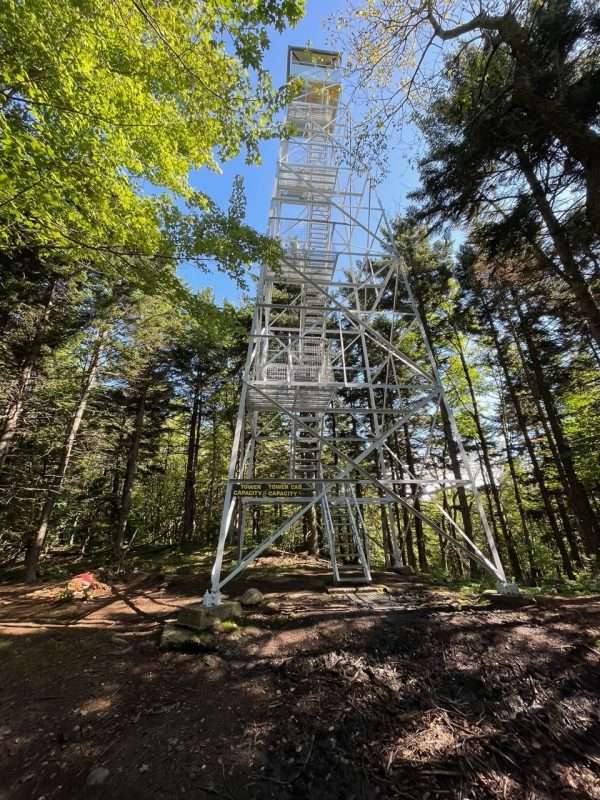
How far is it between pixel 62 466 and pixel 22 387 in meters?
2.56

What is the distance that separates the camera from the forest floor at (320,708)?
2.16m

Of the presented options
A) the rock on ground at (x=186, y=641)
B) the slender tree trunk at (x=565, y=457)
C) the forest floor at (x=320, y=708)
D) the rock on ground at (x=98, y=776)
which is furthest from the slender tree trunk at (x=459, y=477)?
the rock on ground at (x=98, y=776)

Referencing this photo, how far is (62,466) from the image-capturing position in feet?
33.1

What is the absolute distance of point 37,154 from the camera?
3.81 metres

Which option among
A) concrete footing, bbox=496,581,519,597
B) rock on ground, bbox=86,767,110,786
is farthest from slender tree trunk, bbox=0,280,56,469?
concrete footing, bbox=496,581,519,597

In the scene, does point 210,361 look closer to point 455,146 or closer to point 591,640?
point 455,146

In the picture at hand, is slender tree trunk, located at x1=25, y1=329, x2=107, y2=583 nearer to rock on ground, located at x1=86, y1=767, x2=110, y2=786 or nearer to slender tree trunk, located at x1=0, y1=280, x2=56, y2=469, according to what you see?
slender tree trunk, located at x1=0, y1=280, x2=56, y2=469

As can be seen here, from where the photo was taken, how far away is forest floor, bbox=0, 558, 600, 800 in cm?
216

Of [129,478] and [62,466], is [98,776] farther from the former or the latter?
[129,478]

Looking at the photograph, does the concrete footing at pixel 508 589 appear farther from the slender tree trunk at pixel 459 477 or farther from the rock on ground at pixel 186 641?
the rock on ground at pixel 186 641

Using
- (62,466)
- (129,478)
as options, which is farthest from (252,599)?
(129,478)

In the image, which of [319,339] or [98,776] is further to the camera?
[319,339]

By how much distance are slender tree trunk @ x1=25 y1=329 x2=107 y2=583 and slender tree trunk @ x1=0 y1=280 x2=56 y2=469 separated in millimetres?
1358

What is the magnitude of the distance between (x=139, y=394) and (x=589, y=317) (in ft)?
49.5
